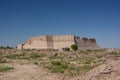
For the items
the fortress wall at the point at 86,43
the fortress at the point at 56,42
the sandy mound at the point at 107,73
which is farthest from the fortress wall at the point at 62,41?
the sandy mound at the point at 107,73

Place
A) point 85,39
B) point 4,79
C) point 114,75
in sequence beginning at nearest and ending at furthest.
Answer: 1. point 114,75
2. point 4,79
3. point 85,39

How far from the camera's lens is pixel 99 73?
859 cm

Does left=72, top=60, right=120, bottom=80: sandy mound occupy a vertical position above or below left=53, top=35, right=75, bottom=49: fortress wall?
below

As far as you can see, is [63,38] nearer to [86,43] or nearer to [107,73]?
[86,43]

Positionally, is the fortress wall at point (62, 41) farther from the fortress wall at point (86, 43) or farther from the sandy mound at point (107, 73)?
the sandy mound at point (107, 73)

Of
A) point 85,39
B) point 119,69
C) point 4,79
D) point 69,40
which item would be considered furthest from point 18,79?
point 85,39

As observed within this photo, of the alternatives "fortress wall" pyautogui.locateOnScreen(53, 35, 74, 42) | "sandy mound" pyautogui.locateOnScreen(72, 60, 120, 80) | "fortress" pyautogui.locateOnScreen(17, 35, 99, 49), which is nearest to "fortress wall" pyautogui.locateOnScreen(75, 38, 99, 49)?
"fortress" pyautogui.locateOnScreen(17, 35, 99, 49)

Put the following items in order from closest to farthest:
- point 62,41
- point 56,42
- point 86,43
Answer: point 62,41
point 56,42
point 86,43

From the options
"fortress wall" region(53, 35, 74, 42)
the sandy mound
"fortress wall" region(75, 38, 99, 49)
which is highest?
"fortress wall" region(53, 35, 74, 42)

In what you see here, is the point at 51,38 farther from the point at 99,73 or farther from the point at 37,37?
the point at 99,73

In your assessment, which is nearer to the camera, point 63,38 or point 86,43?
point 63,38

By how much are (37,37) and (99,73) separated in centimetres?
9096

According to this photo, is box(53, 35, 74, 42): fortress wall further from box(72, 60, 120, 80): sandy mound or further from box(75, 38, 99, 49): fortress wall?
box(72, 60, 120, 80): sandy mound

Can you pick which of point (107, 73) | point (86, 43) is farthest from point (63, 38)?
point (107, 73)
